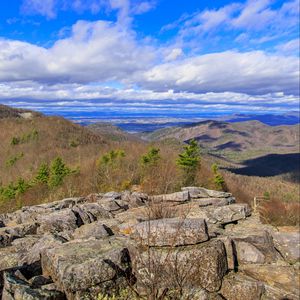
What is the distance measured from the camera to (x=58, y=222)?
14.5 metres

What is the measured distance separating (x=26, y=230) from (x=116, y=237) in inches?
247

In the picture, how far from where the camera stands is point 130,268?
882cm

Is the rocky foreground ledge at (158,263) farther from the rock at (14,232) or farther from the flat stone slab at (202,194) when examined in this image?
the flat stone slab at (202,194)

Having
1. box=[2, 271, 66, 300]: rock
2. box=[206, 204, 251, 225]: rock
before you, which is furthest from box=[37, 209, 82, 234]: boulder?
box=[2, 271, 66, 300]: rock

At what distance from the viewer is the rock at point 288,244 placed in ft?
37.3

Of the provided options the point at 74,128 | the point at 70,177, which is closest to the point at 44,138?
the point at 74,128

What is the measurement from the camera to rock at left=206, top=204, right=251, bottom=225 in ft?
47.4

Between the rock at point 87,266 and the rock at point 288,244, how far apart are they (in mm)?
5991

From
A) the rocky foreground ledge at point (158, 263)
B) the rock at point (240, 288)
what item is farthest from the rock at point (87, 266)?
the rock at point (240, 288)

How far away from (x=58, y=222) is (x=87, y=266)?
706 cm

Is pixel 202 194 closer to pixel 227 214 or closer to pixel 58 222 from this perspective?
pixel 227 214

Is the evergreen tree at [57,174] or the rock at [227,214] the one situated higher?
the rock at [227,214]

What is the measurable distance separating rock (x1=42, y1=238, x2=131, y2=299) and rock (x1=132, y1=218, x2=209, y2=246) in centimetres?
72

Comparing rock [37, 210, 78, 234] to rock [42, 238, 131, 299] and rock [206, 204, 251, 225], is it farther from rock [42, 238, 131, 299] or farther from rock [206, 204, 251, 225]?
rock [206, 204, 251, 225]
